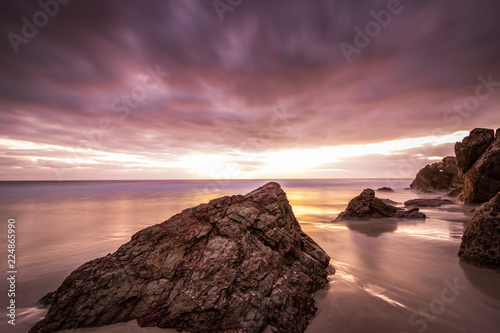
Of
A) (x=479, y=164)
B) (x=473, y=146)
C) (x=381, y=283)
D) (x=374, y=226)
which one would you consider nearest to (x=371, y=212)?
(x=374, y=226)

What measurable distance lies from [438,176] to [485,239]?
5436cm

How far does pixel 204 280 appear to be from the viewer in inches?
165

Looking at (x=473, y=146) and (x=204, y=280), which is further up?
(x=473, y=146)

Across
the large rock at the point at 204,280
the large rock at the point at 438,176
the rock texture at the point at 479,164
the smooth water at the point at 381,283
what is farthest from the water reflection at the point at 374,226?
the large rock at the point at 438,176

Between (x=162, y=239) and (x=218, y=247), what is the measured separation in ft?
5.29

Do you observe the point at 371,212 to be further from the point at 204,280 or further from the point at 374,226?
the point at 204,280

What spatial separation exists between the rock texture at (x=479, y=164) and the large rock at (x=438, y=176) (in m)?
25.4

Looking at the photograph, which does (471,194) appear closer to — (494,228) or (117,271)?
(494,228)

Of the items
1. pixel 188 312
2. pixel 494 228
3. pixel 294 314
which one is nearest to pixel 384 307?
pixel 294 314

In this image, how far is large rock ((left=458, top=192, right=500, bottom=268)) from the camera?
254 inches

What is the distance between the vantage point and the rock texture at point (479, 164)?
17812 millimetres

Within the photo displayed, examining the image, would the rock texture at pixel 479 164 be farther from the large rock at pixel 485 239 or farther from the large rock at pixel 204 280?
the large rock at pixel 204 280

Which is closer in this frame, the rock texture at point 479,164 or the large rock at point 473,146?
the rock texture at point 479,164

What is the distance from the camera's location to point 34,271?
7770 mm
